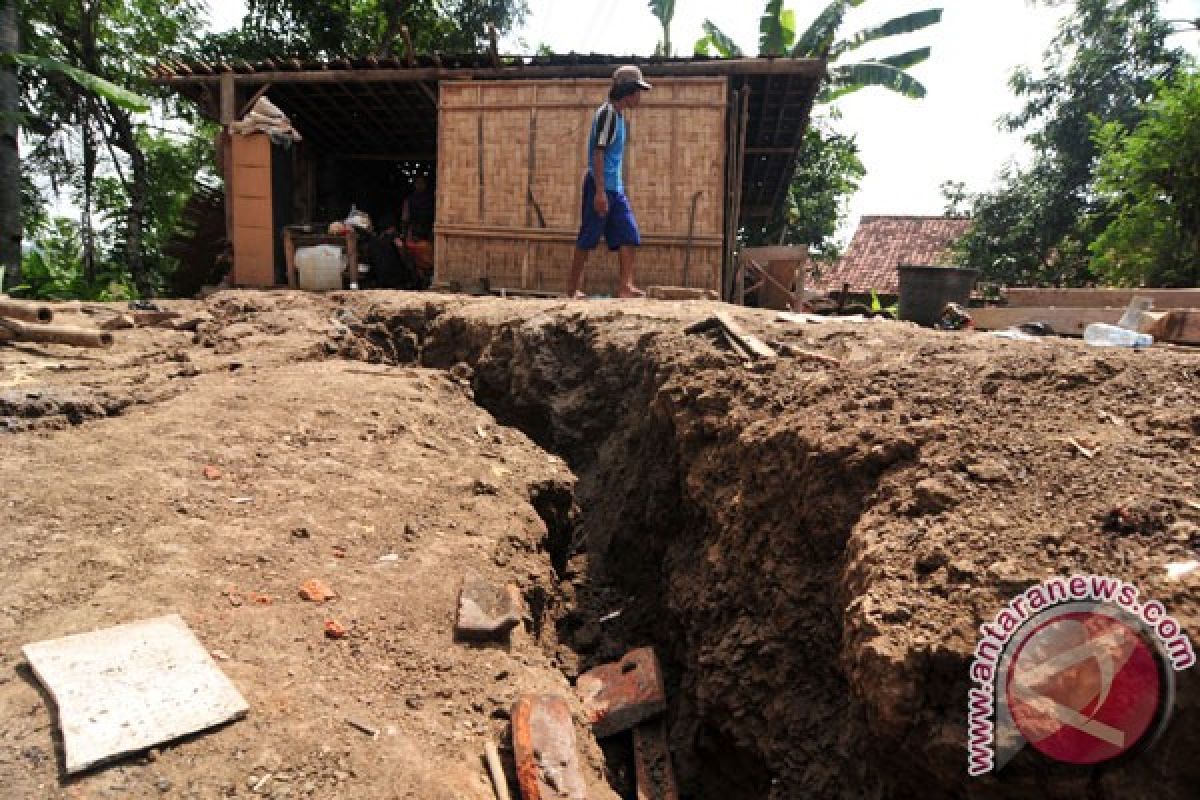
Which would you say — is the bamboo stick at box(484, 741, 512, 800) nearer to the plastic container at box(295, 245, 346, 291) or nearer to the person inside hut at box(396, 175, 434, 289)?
the plastic container at box(295, 245, 346, 291)

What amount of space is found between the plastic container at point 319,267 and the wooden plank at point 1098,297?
6.40 m

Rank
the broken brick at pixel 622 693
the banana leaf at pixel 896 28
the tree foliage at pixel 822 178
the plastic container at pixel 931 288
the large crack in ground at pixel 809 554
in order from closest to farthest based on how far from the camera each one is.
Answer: the large crack in ground at pixel 809 554, the broken brick at pixel 622 693, the plastic container at pixel 931 288, the banana leaf at pixel 896 28, the tree foliage at pixel 822 178

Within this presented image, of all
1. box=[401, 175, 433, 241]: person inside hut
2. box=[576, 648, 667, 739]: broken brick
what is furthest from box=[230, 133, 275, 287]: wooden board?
box=[576, 648, 667, 739]: broken brick

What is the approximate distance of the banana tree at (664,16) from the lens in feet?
46.9

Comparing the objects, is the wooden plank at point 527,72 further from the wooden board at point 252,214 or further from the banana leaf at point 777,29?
the banana leaf at point 777,29

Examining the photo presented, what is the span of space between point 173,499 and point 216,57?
14.7m

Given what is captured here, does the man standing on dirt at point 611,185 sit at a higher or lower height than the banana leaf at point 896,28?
lower

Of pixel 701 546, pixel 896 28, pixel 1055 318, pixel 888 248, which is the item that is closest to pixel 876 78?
pixel 896 28

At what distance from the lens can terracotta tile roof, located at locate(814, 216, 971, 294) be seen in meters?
22.7

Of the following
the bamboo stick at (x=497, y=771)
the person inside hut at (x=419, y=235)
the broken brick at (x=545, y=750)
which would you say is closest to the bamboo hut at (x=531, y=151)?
the person inside hut at (x=419, y=235)

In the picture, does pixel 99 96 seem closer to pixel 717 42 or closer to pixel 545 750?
pixel 717 42

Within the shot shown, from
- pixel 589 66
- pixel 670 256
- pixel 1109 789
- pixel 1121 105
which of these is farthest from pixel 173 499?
pixel 1121 105

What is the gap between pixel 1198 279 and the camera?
8648 millimetres

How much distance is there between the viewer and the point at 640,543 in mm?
3508
